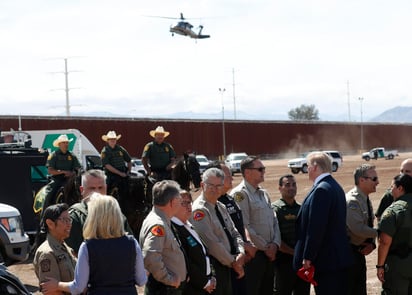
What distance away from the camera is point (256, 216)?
326 inches

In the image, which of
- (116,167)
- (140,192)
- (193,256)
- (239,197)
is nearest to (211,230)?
(193,256)

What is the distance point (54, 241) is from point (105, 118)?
61224 mm

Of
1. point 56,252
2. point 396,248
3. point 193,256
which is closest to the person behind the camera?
point 56,252

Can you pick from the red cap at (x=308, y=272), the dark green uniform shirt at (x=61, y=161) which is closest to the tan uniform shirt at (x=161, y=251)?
the red cap at (x=308, y=272)

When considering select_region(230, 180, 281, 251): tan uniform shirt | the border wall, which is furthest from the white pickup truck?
select_region(230, 180, 281, 251): tan uniform shirt

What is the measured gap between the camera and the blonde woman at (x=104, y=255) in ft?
16.9

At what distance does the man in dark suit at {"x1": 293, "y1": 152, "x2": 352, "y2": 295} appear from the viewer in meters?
7.06

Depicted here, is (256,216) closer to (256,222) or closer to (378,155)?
(256,222)

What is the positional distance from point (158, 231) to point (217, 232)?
145 centimetres

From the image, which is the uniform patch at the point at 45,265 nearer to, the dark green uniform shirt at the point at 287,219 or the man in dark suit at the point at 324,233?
the man in dark suit at the point at 324,233

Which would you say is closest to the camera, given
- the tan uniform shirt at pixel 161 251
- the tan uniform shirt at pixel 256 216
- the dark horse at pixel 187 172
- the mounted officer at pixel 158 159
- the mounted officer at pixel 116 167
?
the tan uniform shirt at pixel 161 251

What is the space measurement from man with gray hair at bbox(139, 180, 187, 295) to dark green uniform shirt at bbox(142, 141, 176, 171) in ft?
27.1

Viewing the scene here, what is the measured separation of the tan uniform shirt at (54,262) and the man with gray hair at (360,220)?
11.9 ft

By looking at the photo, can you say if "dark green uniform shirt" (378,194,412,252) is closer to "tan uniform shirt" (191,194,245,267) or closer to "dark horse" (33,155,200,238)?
"tan uniform shirt" (191,194,245,267)
